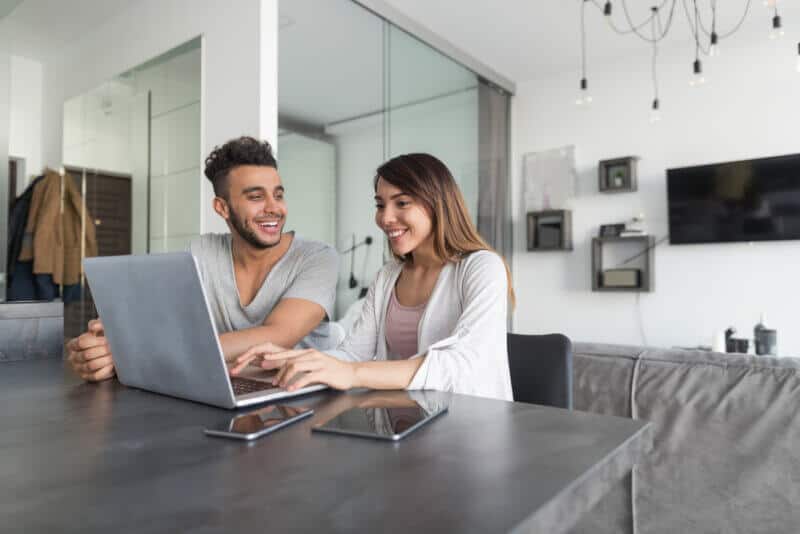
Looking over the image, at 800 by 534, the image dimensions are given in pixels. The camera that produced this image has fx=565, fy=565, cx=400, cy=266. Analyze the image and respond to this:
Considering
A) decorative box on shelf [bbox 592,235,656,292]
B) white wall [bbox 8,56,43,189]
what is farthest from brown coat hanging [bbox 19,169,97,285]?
decorative box on shelf [bbox 592,235,656,292]

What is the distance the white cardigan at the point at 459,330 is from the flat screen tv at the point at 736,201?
139 inches

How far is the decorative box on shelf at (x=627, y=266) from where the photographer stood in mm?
4469

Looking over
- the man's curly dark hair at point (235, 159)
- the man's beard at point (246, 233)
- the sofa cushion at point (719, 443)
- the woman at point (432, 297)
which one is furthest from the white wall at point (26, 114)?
the sofa cushion at point (719, 443)

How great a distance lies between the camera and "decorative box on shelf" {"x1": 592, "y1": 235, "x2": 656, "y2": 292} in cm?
447

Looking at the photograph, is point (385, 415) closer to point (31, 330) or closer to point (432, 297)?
point (432, 297)

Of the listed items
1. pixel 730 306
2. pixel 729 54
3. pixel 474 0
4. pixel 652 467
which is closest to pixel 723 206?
pixel 730 306

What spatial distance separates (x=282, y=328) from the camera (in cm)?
137

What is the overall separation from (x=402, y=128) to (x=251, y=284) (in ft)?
8.41

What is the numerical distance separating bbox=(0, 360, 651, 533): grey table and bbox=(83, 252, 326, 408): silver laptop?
57 millimetres

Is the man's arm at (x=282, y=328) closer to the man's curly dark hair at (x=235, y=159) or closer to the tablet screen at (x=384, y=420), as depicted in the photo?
the man's curly dark hair at (x=235, y=159)

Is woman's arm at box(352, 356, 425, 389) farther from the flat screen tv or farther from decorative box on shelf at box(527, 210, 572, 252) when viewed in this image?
decorative box on shelf at box(527, 210, 572, 252)

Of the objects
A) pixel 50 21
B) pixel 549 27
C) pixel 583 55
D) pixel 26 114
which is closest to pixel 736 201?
pixel 583 55

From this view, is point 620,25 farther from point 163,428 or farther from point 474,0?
point 163,428

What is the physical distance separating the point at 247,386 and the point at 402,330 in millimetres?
552
